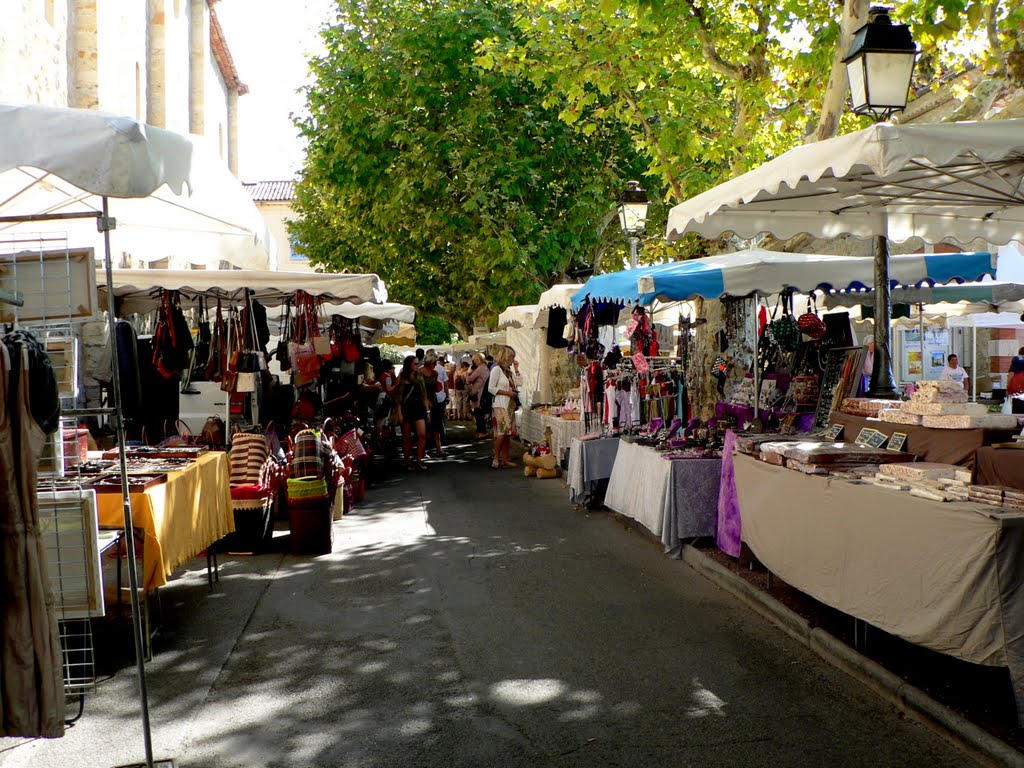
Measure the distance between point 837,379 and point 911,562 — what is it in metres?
4.20

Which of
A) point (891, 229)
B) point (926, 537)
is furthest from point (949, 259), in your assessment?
point (926, 537)

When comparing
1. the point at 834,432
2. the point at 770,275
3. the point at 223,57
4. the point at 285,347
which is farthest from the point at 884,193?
the point at 223,57

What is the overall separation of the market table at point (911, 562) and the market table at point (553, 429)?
7669 mm

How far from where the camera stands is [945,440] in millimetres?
5957


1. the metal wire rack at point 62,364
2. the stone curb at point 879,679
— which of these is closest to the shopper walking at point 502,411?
the stone curb at point 879,679

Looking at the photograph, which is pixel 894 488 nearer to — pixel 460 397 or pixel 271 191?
pixel 460 397

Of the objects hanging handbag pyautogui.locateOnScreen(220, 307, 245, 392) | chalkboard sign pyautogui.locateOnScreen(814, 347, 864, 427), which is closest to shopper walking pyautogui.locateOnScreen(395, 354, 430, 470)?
hanging handbag pyautogui.locateOnScreen(220, 307, 245, 392)

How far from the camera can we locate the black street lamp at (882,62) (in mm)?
6832

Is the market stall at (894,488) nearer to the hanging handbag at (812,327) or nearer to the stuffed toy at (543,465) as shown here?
the hanging handbag at (812,327)

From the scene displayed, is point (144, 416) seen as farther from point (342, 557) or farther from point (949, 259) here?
point (949, 259)

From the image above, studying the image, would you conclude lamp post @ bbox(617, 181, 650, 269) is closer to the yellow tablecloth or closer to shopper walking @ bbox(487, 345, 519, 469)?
shopper walking @ bbox(487, 345, 519, 469)

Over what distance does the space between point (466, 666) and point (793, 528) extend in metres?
2.32

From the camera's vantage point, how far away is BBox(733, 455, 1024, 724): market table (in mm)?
4320

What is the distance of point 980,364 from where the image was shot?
25.6 meters
